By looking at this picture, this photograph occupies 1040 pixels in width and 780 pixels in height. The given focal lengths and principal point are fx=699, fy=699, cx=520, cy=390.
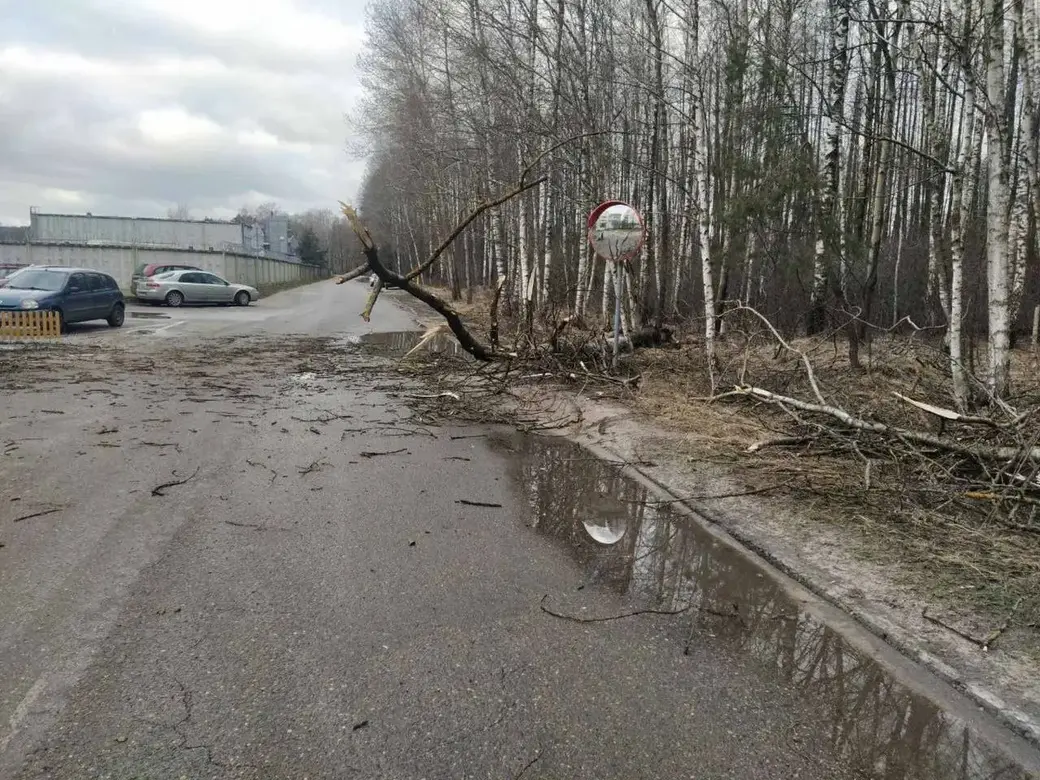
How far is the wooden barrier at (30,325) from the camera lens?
1623 centimetres

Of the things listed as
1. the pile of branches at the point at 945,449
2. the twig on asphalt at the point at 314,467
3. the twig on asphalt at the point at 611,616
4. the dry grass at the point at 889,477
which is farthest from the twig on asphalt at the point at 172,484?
Answer: the pile of branches at the point at 945,449

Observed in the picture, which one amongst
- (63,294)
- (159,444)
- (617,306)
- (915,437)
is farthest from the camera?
(63,294)

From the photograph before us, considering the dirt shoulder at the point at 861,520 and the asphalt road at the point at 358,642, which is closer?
the asphalt road at the point at 358,642

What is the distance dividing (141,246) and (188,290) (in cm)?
1946

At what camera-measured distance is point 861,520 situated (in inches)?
196

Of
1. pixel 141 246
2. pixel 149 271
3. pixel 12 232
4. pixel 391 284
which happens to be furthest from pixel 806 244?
pixel 12 232

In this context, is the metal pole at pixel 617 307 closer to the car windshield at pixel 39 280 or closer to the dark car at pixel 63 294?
the dark car at pixel 63 294

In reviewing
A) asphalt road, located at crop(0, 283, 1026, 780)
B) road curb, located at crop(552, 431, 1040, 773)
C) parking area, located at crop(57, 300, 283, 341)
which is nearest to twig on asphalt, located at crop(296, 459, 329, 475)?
asphalt road, located at crop(0, 283, 1026, 780)

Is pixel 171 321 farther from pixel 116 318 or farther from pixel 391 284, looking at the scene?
pixel 391 284

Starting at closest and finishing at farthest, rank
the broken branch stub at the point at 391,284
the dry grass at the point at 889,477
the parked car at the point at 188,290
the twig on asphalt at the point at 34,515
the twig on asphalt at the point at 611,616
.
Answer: the twig on asphalt at the point at 611,616 < the dry grass at the point at 889,477 < the twig on asphalt at the point at 34,515 < the broken branch stub at the point at 391,284 < the parked car at the point at 188,290

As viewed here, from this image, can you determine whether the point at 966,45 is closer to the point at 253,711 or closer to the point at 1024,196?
the point at 253,711

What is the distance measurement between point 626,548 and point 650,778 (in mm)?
2343

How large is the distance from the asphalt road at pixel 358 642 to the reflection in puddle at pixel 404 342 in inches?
332

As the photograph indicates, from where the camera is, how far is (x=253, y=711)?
2.88 meters
